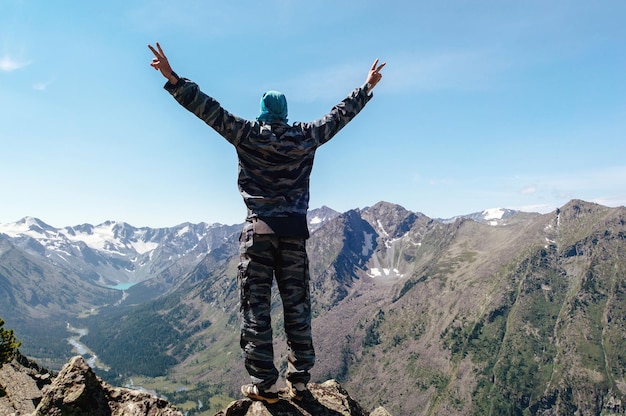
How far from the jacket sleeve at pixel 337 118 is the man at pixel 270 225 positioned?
0.03 meters

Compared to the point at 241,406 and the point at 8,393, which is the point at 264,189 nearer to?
the point at 241,406

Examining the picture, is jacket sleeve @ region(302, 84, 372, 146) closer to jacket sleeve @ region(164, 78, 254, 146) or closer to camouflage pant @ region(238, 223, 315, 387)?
jacket sleeve @ region(164, 78, 254, 146)

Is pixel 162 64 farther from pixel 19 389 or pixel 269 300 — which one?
pixel 19 389

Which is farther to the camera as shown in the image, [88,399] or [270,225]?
[270,225]

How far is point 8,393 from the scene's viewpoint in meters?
29.5

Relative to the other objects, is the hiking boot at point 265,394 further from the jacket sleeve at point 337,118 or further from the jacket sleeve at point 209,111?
the jacket sleeve at point 337,118

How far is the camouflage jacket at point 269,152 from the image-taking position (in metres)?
8.24

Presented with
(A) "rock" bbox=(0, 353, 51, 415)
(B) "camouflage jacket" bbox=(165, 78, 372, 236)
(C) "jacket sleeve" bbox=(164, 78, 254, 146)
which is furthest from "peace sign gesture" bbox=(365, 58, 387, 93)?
(A) "rock" bbox=(0, 353, 51, 415)

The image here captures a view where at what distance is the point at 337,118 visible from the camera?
379 inches

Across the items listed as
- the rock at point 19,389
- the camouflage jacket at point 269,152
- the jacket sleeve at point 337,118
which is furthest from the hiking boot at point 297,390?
the rock at point 19,389

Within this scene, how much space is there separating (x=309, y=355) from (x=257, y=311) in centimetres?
157

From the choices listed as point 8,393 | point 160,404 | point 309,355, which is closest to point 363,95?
point 309,355

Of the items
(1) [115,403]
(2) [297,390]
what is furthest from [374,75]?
(1) [115,403]

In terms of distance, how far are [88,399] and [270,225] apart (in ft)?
15.5
